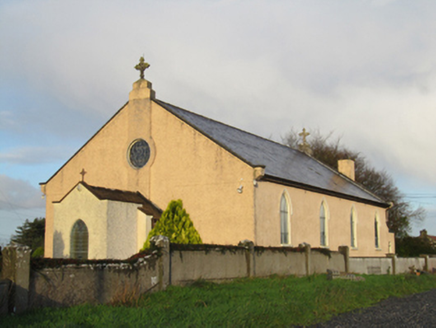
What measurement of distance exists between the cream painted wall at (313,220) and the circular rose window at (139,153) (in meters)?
6.32

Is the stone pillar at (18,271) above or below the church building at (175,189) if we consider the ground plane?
below

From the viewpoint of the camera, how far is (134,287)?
41.1ft

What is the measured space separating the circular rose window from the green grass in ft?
33.3

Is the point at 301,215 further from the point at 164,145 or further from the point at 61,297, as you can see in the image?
the point at 61,297

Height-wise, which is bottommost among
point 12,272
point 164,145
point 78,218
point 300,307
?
point 300,307

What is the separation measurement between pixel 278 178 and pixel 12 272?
1482cm

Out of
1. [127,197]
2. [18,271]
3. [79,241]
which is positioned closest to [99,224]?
[79,241]

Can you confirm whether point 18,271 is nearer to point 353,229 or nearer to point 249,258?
point 249,258

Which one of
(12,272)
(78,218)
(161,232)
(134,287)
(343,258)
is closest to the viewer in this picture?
(12,272)

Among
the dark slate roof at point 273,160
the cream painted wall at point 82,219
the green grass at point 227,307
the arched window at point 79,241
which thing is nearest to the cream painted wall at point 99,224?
the cream painted wall at point 82,219

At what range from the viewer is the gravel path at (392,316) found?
1176 cm

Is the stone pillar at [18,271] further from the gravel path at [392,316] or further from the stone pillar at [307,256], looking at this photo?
the stone pillar at [307,256]

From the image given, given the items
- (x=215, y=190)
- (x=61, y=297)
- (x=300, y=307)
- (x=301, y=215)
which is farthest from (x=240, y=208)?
(x=61, y=297)

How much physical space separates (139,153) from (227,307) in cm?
1514
